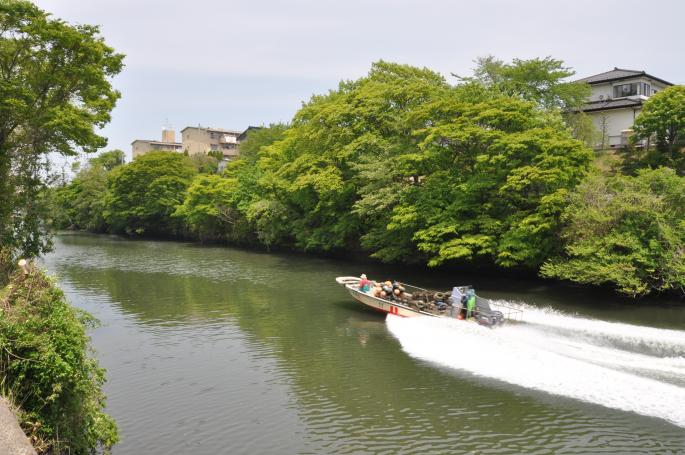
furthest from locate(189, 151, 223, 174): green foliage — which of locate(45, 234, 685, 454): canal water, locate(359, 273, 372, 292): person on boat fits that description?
locate(359, 273, 372, 292): person on boat

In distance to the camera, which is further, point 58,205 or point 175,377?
point 58,205

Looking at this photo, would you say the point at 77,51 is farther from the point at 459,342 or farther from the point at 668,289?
the point at 668,289

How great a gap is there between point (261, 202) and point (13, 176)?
28011mm

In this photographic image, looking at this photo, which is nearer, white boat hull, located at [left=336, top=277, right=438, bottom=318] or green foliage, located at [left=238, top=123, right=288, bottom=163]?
white boat hull, located at [left=336, top=277, right=438, bottom=318]

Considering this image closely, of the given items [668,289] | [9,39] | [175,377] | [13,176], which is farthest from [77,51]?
[668,289]

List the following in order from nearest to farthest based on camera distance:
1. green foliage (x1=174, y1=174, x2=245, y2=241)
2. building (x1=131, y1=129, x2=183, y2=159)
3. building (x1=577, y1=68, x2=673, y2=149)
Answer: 1. building (x1=577, y1=68, x2=673, y2=149)
2. green foliage (x1=174, y1=174, x2=245, y2=241)
3. building (x1=131, y1=129, x2=183, y2=159)

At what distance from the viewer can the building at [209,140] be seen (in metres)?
133

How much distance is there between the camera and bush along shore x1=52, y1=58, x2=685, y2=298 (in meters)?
27.0

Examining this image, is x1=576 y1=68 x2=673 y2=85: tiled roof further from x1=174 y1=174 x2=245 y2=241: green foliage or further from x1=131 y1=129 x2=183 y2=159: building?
x1=131 y1=129 x2=183 y2=159: building

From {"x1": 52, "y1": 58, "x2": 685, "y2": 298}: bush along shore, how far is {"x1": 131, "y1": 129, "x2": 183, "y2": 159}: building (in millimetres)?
93726

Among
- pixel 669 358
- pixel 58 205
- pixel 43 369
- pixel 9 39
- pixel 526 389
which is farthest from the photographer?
pixel 58 205

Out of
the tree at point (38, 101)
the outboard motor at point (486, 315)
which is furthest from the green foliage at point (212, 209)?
the outboard motor at point (486, 315)

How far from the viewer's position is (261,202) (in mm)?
55562

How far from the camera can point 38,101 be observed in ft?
94.1
